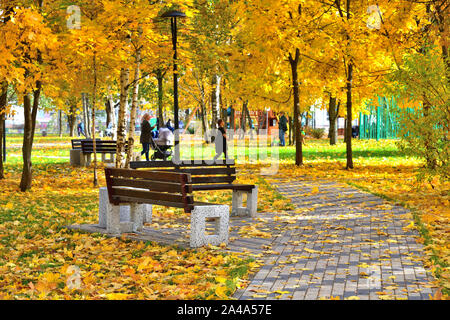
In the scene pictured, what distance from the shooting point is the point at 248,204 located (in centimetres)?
1147

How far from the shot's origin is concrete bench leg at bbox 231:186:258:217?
1144 cm

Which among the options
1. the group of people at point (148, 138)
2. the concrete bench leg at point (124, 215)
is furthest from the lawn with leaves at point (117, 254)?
the group of people at point (148, 138)

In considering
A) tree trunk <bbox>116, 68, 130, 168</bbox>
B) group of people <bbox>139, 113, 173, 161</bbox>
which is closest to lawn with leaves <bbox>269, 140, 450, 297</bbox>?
group of people <bbox>139, 113, 173, 161</bbox>

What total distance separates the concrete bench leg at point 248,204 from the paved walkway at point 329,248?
0.99 ft

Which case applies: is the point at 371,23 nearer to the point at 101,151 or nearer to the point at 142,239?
the point at 101,151

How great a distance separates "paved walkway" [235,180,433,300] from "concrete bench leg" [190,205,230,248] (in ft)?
2.29

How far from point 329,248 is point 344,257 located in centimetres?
61

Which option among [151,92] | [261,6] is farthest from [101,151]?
[151,92]

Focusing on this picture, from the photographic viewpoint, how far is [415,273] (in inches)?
267

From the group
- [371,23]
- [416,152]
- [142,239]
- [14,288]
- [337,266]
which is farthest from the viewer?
[371,23]

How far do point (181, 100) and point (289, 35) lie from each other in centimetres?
4438

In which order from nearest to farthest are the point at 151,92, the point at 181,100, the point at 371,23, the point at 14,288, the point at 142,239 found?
the point at 14,288 → the point at 142,239 → the point at 371,23 → the point at 151,92 → the point at 181,100

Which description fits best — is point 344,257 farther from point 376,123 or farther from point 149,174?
point 376,123

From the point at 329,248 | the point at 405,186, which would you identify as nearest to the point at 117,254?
the point at 329,248
